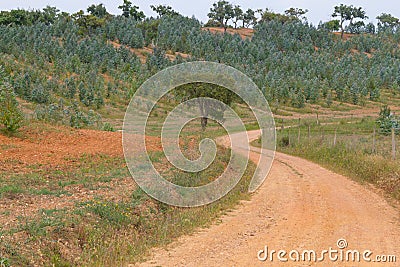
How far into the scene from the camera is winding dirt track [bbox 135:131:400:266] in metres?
7.93

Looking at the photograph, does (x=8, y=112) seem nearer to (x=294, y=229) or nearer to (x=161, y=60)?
(x=294, y=229)

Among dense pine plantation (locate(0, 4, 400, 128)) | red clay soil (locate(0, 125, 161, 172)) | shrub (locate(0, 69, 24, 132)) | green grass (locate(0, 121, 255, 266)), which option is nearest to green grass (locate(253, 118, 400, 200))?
green grass (locate(0, 121, 255, 266))

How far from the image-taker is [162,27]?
324ft

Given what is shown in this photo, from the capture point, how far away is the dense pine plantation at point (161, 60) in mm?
53844

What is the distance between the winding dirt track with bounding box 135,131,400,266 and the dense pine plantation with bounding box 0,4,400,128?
17914mm

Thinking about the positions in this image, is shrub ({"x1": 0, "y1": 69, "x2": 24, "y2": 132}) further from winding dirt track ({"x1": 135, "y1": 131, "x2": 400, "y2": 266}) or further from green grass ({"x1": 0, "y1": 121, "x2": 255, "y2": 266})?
winding dirt track ({"x1": 135, "y1": 131, "x2": 400, "y2": 266})

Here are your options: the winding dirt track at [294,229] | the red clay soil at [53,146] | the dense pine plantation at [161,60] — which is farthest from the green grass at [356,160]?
the dense pine plantation at [161,60]

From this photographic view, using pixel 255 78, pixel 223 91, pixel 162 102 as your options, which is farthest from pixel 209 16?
pixel 223 91

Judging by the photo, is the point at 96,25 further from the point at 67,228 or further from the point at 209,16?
the point at 67,228

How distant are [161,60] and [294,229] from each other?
66102mm

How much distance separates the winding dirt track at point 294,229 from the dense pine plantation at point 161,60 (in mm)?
17914

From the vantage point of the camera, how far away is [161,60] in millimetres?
74062

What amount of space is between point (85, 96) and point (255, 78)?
28.9 meters

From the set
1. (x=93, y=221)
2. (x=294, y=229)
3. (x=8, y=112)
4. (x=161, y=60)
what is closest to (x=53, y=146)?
(x=8, y=112)
